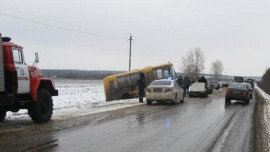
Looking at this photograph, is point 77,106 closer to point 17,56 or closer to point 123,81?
point 17,56

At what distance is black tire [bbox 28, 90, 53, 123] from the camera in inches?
554

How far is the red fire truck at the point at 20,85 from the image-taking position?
12.7 metres

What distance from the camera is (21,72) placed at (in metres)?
13.4

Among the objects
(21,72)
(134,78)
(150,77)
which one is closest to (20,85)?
(21,72)

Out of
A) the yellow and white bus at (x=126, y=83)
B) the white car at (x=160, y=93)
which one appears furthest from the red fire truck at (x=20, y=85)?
the yellow and white bus at (x=126, y=83)

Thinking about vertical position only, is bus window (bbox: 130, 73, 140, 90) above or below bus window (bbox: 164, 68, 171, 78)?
below

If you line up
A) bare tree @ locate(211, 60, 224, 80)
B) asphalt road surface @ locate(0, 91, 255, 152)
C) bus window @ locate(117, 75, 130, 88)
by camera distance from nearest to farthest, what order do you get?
asphalt road surface @ locate(0, 91, 255, 152) → bus window @ locate(117, 75, 130, 88) → bare tree @ locate(211, 60, 224, 80)

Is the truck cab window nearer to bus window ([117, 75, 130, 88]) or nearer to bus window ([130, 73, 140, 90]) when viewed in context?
bus window ([130, 73, 140, 90])

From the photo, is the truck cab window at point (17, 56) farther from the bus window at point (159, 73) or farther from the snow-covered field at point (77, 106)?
the bus window at point (159, 73)

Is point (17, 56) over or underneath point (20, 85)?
over

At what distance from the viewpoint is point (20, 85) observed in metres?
13.3

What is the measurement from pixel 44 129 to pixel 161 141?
4.04m

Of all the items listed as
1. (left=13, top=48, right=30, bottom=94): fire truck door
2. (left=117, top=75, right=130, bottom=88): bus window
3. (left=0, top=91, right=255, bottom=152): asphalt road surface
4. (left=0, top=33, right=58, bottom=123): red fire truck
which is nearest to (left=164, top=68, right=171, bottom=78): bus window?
(left=117, top=75, right=130, bottom=88): bus window

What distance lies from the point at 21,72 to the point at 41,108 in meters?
1.71
